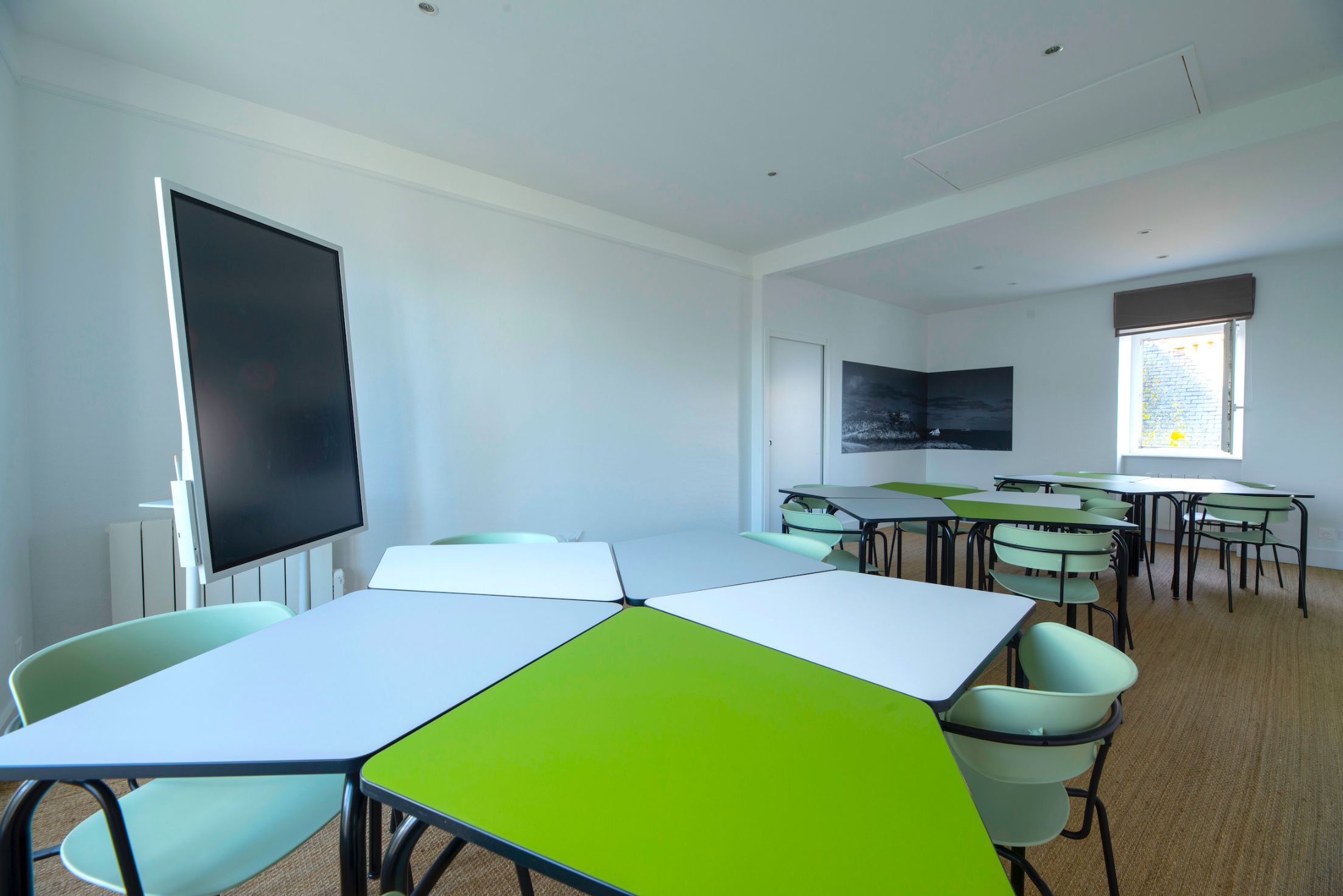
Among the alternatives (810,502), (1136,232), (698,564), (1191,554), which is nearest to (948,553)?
(810,502)

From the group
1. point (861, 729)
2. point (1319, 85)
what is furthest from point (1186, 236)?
point (861, 729)

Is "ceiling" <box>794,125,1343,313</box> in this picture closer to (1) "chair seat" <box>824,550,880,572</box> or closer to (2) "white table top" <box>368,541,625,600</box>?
(1) "chair seat" <box>824,550,880,572</box>

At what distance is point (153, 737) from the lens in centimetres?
86

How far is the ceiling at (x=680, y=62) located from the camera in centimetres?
233

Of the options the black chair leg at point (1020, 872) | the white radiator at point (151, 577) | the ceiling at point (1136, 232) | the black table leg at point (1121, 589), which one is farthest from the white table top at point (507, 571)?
the ceiling at point (1136, 232)

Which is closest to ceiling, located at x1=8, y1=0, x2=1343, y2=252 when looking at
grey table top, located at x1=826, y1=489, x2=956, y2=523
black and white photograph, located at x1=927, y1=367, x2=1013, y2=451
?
grey table top, located at x1=826, y1=489, x2=956, y2=523

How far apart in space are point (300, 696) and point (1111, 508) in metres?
4.70

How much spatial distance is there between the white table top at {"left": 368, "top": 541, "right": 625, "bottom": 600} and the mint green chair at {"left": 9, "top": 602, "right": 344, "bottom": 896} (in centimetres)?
53

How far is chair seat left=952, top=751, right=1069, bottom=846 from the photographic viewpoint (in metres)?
1.10

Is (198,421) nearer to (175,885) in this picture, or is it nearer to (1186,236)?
(175,885)

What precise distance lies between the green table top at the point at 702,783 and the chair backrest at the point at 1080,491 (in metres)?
4.49

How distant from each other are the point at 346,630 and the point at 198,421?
0.84 metres

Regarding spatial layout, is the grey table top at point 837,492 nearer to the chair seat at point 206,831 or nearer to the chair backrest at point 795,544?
the chair backrest at point 795,544

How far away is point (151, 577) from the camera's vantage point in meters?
2.61
